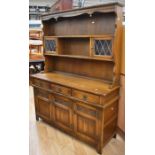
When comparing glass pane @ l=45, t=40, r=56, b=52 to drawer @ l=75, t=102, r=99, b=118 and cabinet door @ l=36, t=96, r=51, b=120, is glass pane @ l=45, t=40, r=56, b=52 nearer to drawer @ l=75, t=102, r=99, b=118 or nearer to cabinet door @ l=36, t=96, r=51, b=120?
cabinet door @ l=36, t=96, r=51, b=120

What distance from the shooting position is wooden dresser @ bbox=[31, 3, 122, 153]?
209cm

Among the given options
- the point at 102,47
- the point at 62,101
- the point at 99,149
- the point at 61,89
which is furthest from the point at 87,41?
the point at 99,149

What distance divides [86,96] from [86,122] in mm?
364

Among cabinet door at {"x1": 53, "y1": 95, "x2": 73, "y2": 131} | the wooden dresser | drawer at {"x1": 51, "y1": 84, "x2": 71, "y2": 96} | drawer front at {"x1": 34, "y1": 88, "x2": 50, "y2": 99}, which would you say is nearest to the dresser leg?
the wooden dresser

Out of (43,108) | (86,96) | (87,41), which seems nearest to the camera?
(86,96)

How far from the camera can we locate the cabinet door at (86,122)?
2.12 m

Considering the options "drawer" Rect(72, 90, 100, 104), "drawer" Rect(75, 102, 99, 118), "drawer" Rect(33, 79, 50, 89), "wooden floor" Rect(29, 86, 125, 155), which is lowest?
"wooden floor" Rect(29, 86, 125, 155)

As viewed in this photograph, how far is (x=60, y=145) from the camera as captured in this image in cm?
242

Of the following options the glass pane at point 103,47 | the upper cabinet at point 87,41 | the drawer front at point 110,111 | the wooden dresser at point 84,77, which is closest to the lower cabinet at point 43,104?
the wooden dresser at point 84,77

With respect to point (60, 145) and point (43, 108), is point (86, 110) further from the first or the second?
point (43, 108)

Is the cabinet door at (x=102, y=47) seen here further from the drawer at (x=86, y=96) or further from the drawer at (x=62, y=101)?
the drawer at (x=62, y=101)

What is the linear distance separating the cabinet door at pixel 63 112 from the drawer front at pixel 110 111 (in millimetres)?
509

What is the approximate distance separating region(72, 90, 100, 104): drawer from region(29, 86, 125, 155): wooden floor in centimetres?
70
